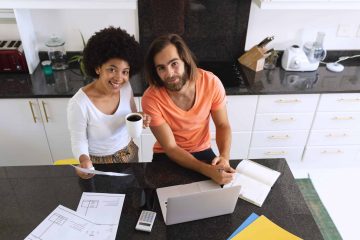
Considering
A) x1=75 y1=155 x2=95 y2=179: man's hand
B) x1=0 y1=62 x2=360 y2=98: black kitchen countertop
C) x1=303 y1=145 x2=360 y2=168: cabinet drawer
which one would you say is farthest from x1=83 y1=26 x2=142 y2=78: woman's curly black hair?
x1=303 y1=145 x2=360 y2=168: cabinet drawer

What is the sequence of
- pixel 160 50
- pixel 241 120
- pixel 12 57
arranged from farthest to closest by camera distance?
pixel 241 120, pixel 12 57, pixel 160 50

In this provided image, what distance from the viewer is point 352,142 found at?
9.33ft

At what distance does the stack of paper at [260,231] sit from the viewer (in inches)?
50.5

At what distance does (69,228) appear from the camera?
130cm

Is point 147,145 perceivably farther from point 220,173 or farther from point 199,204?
point 199,204

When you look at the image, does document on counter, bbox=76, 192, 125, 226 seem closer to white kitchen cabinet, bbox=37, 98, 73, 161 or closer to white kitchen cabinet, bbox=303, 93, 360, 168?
white kitchen cabinet, bbox=37, 98, 73, 161

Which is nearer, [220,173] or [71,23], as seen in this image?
[220,173]

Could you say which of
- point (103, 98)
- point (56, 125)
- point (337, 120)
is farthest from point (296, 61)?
point (56, 125)

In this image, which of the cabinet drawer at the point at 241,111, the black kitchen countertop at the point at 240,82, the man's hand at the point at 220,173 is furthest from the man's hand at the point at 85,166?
the cabinet drawer at the point at 241,111

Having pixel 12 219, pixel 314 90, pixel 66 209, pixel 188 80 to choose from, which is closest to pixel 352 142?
pixel 314 90

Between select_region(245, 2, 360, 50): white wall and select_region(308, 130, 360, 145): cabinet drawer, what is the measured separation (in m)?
0.73

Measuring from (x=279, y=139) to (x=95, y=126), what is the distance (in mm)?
1677

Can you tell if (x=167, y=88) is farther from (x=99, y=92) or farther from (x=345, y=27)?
(x=345, y=27)

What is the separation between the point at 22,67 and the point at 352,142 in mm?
2705
